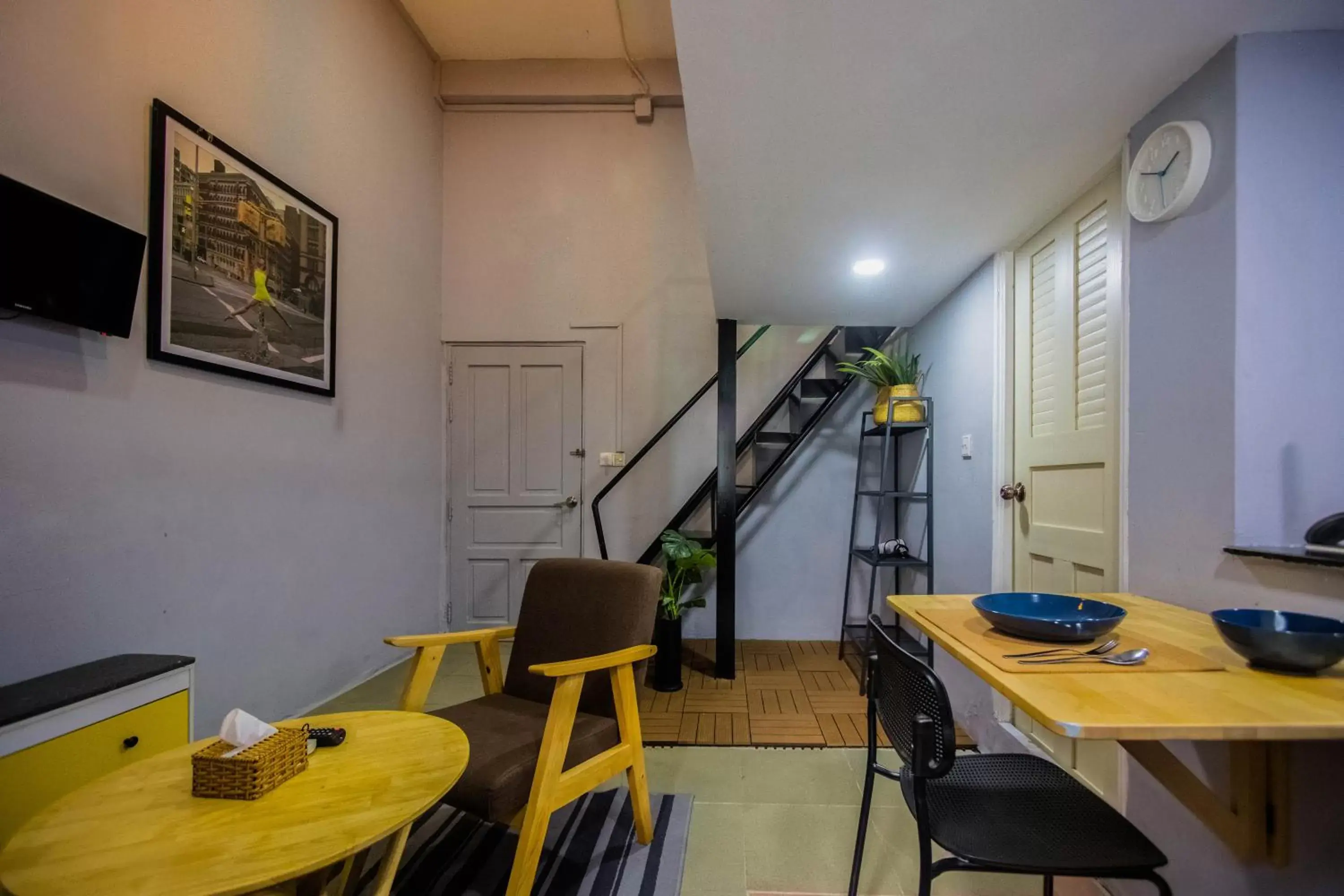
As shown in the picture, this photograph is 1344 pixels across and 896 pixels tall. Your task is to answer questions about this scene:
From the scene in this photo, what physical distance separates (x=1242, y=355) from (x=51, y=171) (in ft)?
10.6

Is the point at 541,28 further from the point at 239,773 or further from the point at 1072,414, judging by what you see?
the point at 239,773

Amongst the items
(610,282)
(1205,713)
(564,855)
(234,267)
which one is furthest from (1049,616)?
(610,282)

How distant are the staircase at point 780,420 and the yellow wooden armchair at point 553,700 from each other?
1.53m

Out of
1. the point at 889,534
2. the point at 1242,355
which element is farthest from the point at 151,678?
the point at 889,534

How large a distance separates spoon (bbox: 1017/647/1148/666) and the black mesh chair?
6.6 inches

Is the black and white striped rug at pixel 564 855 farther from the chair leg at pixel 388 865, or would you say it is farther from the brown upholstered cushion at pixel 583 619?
the chair leg at pixel 388 865

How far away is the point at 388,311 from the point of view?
3371mm

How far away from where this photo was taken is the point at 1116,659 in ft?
3.17

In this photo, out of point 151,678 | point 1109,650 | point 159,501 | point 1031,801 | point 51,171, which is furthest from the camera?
point 159,501

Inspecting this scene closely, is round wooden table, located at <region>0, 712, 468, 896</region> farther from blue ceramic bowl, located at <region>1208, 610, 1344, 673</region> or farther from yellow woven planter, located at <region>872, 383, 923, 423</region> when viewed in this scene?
yellow woven planter, located at <region>872, 383, 923, 423</region>

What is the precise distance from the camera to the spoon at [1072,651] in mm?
1004

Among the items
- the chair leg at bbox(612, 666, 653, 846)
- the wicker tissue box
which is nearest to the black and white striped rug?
the chair leg at bbox(612, 666, 653, 846)

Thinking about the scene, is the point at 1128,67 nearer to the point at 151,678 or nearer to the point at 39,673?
the point at 151,678

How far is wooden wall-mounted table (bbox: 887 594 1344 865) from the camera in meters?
0.74
